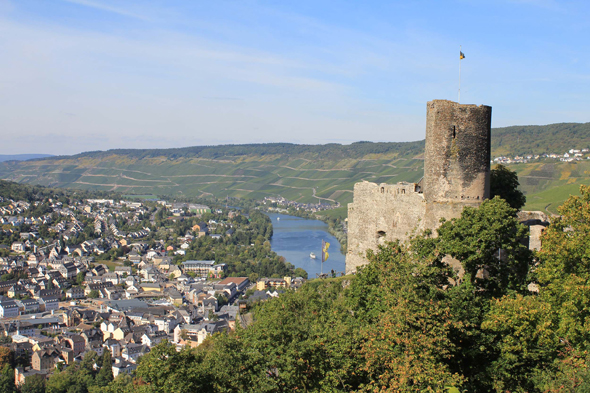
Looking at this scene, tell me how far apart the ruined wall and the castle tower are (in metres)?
1.17

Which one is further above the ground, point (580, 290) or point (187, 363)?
point (580, 290)

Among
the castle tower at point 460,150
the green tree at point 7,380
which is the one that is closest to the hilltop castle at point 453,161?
the castle tower at point 460,150

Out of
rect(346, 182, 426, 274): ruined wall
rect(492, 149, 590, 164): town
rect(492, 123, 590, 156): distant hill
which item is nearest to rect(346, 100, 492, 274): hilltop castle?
rect(346, 182, 426, 274): ruined wall

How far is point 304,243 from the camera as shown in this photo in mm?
109000

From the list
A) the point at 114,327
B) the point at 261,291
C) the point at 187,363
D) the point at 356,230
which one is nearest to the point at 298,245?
the point at 261,291

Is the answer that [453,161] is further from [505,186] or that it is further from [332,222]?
[332,222]

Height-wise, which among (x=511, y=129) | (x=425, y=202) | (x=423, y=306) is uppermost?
(x=511, y=129)

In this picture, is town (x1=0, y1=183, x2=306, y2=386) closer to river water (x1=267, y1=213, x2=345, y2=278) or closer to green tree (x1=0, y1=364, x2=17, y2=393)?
green tree (x1=0, y1=364, x2=17, y2=393)

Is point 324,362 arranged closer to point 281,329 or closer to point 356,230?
point 281,329

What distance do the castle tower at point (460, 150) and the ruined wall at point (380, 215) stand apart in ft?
3.85

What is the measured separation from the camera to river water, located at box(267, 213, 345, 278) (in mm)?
83281

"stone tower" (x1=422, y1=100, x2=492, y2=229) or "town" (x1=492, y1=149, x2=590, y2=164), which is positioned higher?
"town" (x1=492, y1=149, x2=590, y2=164)

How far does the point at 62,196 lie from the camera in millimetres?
174625

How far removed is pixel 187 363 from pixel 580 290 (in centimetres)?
898
